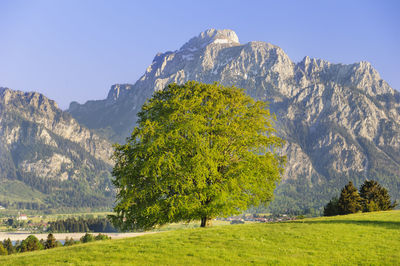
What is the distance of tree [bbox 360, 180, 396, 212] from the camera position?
83.1 meters

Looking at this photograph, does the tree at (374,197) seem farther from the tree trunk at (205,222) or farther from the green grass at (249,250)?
the green grass at (249,250)

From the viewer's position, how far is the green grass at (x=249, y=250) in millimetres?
26297

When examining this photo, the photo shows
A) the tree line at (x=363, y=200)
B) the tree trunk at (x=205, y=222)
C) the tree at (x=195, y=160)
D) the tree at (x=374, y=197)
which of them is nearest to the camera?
the tree at (x=195, y=160)

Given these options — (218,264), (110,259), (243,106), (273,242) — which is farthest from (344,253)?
(243,106)

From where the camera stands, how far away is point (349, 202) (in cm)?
8275

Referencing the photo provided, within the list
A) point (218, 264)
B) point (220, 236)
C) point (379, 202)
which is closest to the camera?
point (218, 264)

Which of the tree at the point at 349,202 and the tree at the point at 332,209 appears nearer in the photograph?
the tree at the point at 349,202

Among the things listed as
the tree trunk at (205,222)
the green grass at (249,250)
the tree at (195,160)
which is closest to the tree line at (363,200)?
the tree at (195,160)

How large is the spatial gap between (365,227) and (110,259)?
27871 millimetres

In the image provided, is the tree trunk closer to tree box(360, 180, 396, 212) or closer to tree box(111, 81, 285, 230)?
tree box(111, 81, 285, 230)

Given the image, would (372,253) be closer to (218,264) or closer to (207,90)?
(218,264)

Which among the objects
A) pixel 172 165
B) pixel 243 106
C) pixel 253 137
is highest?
pixel 243 106

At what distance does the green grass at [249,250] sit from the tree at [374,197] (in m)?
46.8

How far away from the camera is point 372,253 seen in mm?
28578
